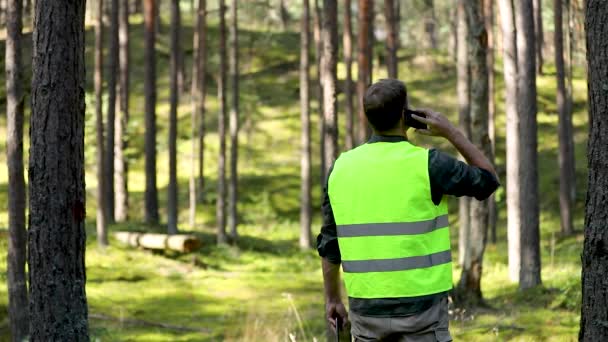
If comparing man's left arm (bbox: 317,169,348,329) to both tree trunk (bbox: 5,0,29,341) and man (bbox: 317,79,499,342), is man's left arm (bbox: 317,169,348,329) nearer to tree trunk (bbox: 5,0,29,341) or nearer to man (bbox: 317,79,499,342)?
man (bbox: 317,79,499,342)

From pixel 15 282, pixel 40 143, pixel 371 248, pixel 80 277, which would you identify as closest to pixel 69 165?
pixel 40 143

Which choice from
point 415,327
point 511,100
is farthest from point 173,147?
point 415,327

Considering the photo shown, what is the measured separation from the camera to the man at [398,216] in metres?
4.70

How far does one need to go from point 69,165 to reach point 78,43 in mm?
1093

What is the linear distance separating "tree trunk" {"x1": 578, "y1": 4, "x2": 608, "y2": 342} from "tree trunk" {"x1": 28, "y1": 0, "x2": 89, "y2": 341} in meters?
4.51

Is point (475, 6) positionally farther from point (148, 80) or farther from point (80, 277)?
point (148, 80)

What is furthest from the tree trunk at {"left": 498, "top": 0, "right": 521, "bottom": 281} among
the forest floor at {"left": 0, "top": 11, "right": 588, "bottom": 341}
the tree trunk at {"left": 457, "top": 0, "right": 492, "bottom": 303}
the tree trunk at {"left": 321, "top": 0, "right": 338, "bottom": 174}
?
the tree trunk at {"left": 321, "top": 0, "right": 338, "bottom": 174}

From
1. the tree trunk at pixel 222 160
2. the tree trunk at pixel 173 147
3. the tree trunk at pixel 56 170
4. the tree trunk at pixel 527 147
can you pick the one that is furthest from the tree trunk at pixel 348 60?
the tree trunk at pixel 56 170

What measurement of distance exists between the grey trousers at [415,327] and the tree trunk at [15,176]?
9684 mm

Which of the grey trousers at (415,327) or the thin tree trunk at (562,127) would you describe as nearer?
the grey trousers at (415,327)

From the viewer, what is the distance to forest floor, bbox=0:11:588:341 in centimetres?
1534

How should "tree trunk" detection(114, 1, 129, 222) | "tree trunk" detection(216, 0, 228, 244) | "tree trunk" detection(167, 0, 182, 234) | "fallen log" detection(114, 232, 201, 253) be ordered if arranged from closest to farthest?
"fallen log" detection(114, 232, 201, 253)
"tree trunk" detection(167, 0, 182, 234)
"tree trunk" detection(216, 0, 228, 244)
"tree trunk" detection(114, 1, 129, 222)

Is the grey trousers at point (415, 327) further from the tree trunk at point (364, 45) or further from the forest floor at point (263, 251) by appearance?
the tree trunk at point (364, 45)

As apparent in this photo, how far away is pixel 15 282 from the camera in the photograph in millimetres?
13555
